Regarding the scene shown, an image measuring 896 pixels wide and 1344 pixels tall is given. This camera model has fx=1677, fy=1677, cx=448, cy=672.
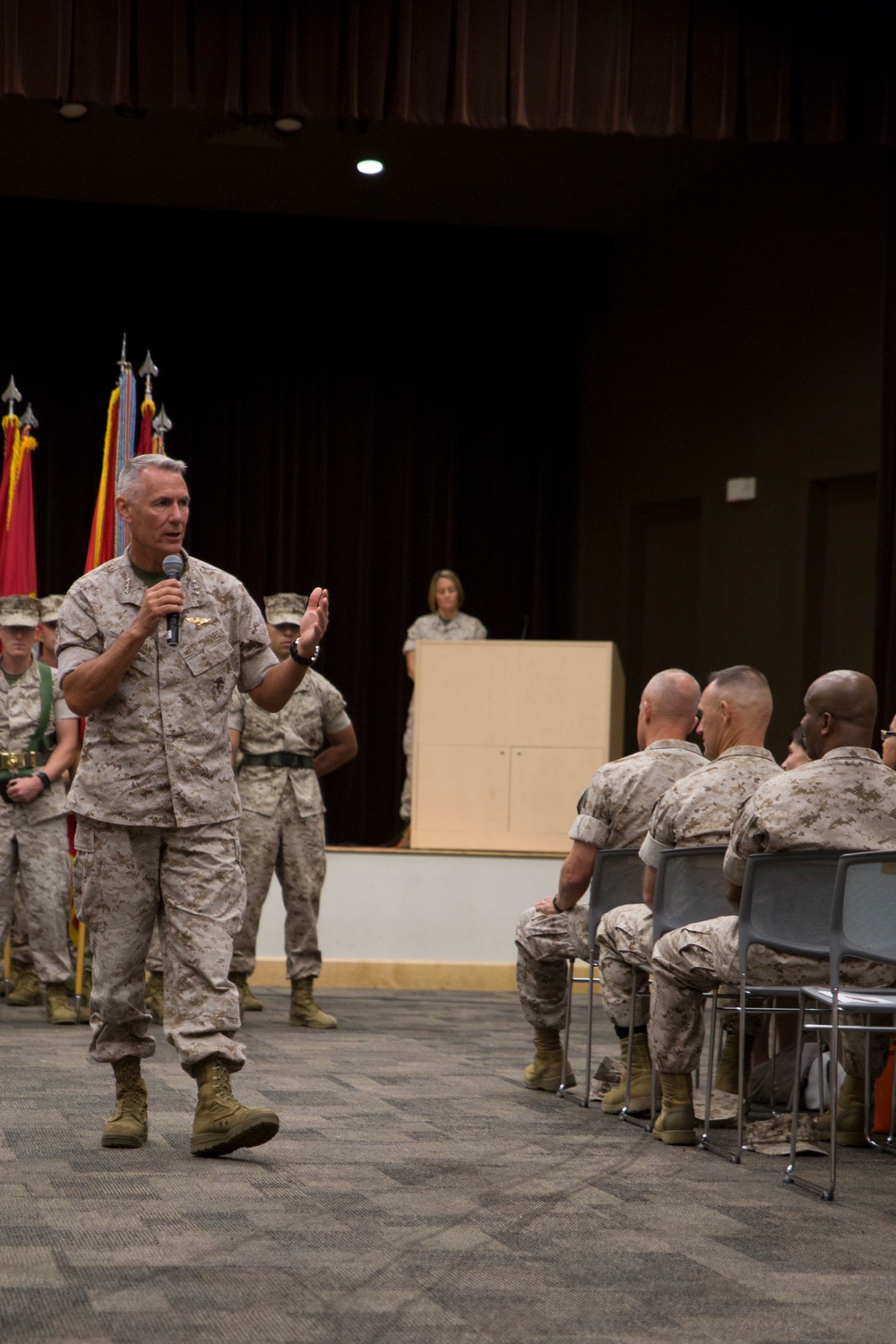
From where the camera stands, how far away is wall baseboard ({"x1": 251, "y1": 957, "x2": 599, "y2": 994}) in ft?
26.9

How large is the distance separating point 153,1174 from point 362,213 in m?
10.1

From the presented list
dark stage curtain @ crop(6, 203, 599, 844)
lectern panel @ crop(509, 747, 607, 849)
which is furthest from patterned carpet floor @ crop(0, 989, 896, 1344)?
dark stage curtain @ crop(6, 203, 599, 844)

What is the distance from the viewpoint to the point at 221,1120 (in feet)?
12.0

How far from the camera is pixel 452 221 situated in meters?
12.6

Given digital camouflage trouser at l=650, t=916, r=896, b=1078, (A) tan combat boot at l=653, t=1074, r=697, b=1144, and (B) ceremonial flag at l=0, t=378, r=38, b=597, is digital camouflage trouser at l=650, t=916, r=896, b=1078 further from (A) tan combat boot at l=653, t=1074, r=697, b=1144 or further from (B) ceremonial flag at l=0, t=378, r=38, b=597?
(B) ceremonial flag at l=0, t=378, r=38, b=597

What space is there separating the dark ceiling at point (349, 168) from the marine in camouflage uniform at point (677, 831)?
7.04m

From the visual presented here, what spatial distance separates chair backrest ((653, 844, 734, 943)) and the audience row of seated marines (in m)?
0.07

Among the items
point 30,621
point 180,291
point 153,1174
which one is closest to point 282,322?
point 180,291

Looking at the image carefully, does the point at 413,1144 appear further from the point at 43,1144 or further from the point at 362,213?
the point at 362,213

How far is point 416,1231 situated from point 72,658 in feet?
4.88

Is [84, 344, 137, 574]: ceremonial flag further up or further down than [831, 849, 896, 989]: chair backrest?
further up

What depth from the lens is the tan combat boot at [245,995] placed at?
652cm

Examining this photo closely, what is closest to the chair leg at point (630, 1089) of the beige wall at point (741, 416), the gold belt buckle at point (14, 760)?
the gold belt buckle at point (14, 760)

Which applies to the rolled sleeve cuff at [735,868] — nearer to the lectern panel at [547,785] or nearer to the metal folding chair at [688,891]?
the metal folding chair at [688,891]
